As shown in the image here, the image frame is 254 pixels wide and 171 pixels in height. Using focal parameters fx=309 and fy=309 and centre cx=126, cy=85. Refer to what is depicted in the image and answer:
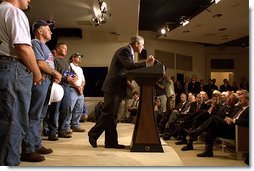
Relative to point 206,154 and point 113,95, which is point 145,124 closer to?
point 113,95

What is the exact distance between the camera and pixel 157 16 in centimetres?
668

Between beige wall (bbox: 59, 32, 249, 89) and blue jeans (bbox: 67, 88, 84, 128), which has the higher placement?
beige wall (bbox: 59, 32, 249, 89)

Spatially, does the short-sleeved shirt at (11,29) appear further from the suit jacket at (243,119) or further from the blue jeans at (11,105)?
the suit jacket at (243,119)

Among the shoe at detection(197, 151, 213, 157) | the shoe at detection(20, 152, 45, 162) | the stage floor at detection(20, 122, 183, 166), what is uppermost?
the shoe at detection(20, 152, 45, 162)

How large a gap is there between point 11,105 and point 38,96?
0.58m

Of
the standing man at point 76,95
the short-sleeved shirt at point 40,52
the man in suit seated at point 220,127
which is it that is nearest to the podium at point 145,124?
the short-sleeved shirt at point 40,52

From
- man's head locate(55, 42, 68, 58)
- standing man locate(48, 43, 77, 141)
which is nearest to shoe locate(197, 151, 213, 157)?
standing man locate(48, 43, 77, 141)

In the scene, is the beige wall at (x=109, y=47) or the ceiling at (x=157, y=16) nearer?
the ceiling at (x=157, y=16)

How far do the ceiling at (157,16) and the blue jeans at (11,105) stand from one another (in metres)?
3.21

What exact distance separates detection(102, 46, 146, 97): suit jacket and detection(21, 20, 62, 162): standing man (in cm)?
57

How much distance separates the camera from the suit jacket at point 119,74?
8.97 feet

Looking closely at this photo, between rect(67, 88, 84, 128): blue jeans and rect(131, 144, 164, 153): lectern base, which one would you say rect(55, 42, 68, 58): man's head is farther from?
rect(131, 144, 164, 153): lectern base

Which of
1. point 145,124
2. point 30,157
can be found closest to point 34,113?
point 30,157

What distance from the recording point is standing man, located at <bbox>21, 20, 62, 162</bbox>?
80.6 inches
